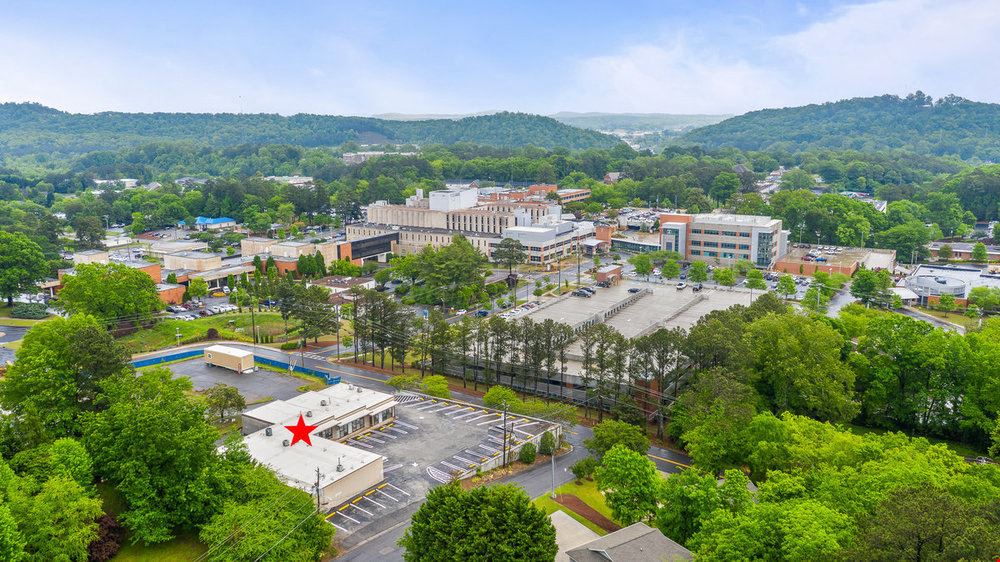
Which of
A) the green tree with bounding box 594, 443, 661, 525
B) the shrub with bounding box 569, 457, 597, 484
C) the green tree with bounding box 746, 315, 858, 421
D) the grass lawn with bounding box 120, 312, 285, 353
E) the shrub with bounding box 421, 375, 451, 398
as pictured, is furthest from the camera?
the grass lawn with bounding box 120, 312, 285, 353

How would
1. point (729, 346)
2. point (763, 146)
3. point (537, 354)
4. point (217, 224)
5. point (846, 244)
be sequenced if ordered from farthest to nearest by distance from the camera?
1. point (763, 146)
2. point (217, 224)
3. point (846, 244)
4. point (537, 354)
5. point (729, 346)

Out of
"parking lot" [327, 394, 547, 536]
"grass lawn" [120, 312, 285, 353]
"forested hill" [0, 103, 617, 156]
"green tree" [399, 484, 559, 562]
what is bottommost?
"parking lot" [327, 394, 547, 536]

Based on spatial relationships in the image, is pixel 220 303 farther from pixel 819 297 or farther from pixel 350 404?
pixel 819 297

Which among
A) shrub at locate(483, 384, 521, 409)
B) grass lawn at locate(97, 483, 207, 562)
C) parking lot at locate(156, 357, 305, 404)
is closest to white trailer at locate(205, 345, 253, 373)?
parking lot at locate(156, 357, 305, 404)

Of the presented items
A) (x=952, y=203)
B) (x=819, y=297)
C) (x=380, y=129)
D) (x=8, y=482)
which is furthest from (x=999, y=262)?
(x=380, y=129)

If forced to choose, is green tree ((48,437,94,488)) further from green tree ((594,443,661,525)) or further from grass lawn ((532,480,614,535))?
green tree ((594,443,661,525))

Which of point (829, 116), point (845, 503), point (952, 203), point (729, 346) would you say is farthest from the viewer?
point (829, 116)

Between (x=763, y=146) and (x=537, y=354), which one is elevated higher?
(x=763, y=146)

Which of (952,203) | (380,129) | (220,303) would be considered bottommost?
(220,303)
